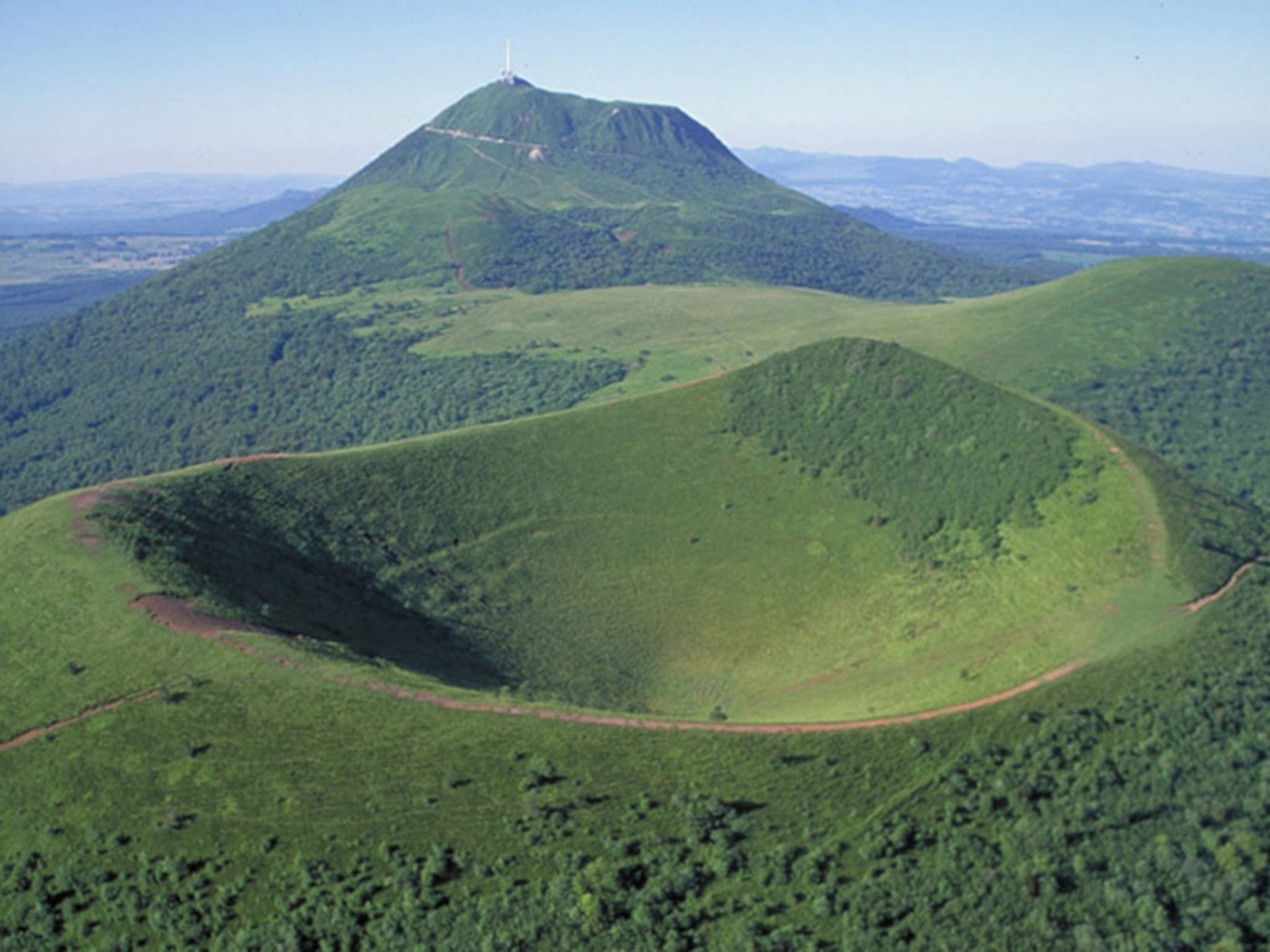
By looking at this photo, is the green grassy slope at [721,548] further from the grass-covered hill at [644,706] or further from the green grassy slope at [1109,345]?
the green grassy slope at [1109,345]

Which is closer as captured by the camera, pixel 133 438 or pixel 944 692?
pixel 944 692

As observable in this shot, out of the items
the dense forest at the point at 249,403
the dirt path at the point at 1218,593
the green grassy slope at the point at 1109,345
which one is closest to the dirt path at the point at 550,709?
the dirt path at the point at 1218,593

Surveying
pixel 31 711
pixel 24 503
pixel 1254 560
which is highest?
pixel 1254 560

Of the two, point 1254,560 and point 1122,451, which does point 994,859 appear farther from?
point 1122,451

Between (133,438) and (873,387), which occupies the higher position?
(873,387)

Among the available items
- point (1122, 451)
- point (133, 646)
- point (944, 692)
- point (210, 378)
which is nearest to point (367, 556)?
point (133, 646)

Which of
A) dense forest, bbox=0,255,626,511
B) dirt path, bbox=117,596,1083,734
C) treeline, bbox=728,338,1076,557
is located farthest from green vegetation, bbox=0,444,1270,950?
dense forest, bbox=0,255,626,511
